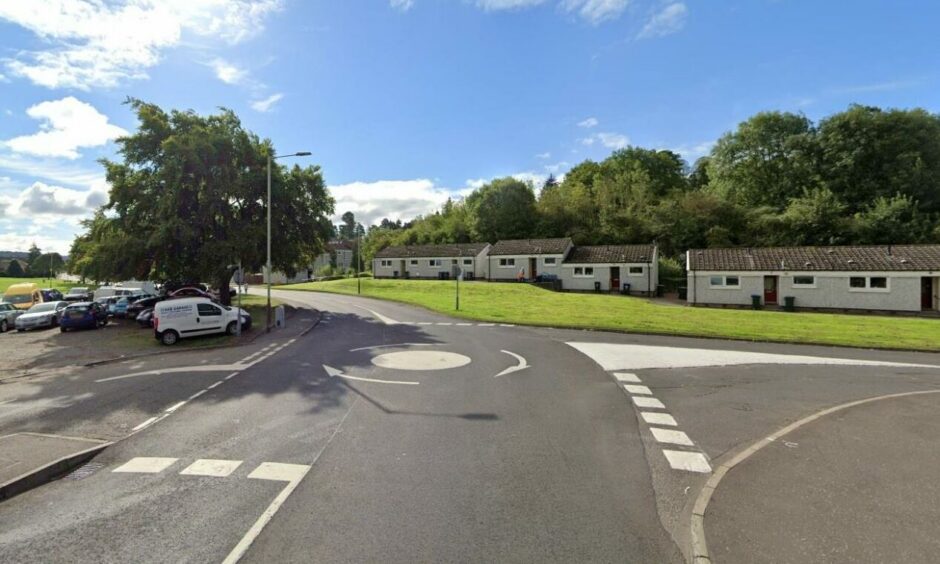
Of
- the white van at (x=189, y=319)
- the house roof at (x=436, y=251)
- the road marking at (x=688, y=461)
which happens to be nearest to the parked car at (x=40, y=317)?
the white van at (x=189, y=319)

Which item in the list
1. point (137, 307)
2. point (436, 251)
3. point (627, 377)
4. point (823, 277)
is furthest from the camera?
point (436, 251)

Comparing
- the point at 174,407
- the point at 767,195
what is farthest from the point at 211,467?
the point at 767,195

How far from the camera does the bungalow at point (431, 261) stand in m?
54.8

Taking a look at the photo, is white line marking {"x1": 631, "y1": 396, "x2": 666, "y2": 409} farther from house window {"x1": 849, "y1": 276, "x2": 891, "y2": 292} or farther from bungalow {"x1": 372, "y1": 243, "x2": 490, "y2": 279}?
bungalow {"x1": 372, "y1": 243, "x2": 490, "y2": 279}

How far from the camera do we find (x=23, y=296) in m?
31.1

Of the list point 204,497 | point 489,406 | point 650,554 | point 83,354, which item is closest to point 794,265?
point 489,406

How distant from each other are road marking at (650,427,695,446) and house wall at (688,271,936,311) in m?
32.1

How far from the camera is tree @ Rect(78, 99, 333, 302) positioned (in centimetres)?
2741

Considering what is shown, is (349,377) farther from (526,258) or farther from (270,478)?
(526,258)

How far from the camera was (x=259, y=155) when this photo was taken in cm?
3145

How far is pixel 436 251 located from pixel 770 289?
36.2 meters

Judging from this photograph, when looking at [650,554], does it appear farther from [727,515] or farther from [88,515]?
[88,515]

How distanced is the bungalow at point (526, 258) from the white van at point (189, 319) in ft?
106

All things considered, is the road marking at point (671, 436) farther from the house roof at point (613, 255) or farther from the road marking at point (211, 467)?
the house roof at point (613, 255)
